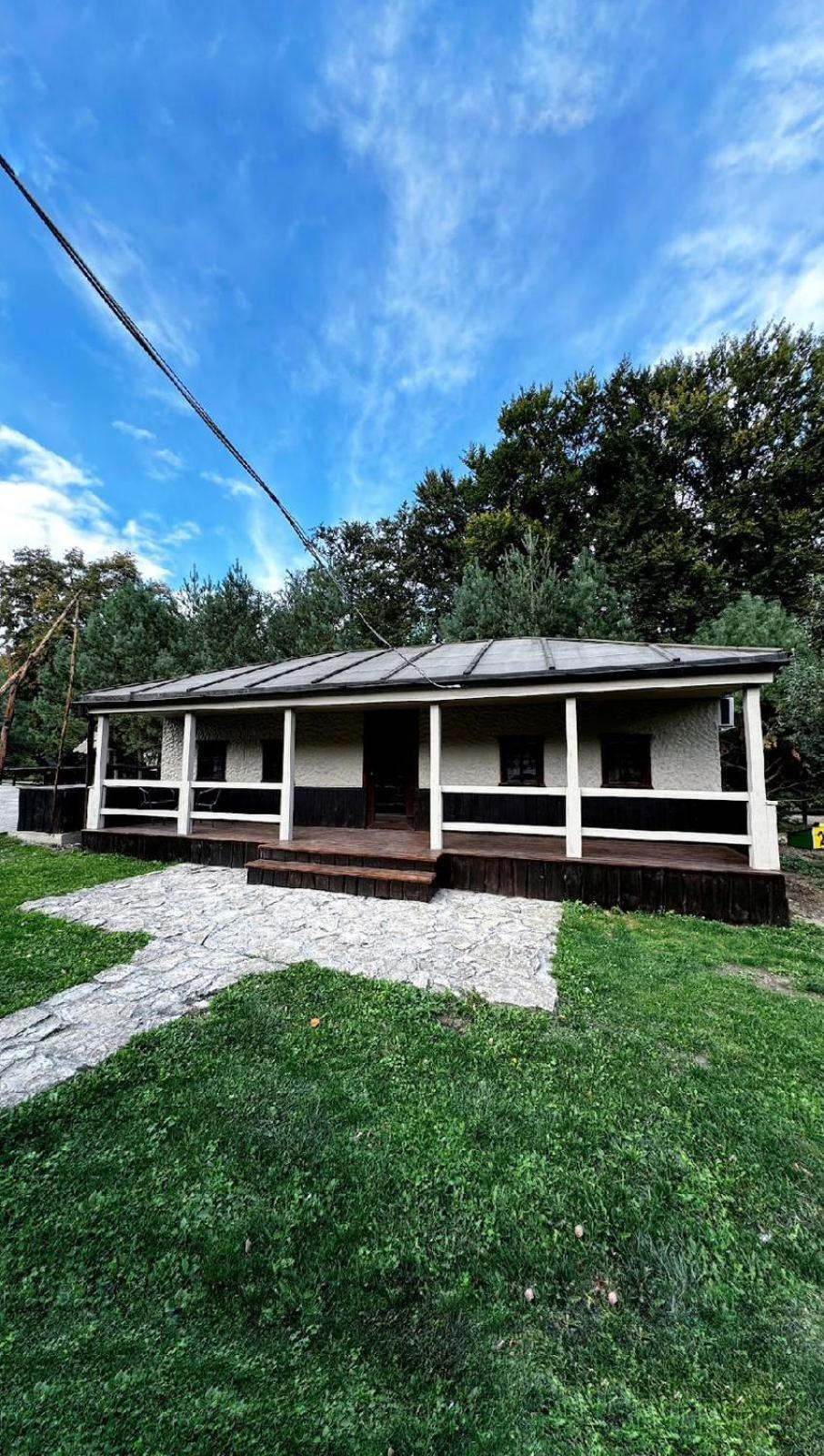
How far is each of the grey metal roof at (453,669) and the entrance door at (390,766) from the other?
114 cm

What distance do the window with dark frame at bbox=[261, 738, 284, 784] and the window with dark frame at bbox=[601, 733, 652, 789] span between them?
19.9 feet

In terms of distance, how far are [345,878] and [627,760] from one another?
16.6ft

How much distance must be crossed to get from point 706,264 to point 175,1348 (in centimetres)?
2269

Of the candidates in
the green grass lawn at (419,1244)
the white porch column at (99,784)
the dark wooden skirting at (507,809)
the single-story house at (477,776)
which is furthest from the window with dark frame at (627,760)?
the white porch column at (99,784)

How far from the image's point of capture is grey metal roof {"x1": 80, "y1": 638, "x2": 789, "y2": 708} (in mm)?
5426

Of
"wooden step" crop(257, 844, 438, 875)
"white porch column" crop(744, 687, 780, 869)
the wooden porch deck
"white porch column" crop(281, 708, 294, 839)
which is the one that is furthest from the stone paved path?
"white porch column" crop(744, 687, 780, 869)

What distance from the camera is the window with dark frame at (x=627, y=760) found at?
8086mm

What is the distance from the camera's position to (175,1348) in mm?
1333

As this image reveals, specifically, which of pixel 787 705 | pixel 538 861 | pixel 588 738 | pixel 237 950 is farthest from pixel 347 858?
pixel 787 705

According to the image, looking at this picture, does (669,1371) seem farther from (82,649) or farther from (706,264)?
(706,264)

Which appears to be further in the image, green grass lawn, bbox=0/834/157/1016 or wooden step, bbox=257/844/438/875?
wooden step, bbox=257/844/438/875

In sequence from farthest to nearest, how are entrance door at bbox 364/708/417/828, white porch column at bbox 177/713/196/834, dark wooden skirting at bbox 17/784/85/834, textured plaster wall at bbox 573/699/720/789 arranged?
1. dark wooden skirting at bbox 17/784/85/834
2. entrance door at bbox 364/708/417/828
3. textured plaster wall at bbox 573/699/720/789
4. white porch column at bbox 177/713/196/834

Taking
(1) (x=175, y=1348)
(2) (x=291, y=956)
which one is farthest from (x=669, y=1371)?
(2) (x=291, y=956)

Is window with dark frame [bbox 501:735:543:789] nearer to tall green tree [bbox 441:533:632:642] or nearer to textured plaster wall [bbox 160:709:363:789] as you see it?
textured plaster wall [bbox 160:709:363:789]
